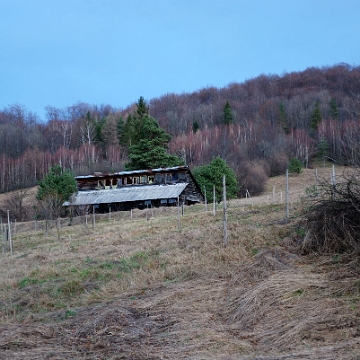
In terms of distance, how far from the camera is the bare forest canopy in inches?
2271

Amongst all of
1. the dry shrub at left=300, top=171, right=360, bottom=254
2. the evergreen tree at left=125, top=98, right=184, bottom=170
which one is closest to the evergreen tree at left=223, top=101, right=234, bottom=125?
the evergreen tree at left=125, top=98, right=184, bottom=170

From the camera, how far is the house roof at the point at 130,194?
1362 inches

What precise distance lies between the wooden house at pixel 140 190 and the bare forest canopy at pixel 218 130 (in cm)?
1042

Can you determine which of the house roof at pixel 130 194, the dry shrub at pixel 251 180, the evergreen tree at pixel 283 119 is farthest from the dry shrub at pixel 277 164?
the house roof at pixel 130 194

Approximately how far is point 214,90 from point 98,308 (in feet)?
315

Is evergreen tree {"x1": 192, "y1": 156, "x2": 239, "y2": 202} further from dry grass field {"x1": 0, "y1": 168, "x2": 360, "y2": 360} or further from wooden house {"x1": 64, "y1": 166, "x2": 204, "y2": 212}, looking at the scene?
dry grass field {"x1": 0, "y1": 168, "x2": 360, "y2": 360}

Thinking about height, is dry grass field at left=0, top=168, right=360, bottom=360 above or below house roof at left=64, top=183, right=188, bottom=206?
below

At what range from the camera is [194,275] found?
8398 mm

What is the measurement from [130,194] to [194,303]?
1169 inches

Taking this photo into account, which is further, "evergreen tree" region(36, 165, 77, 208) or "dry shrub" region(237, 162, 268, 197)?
"dry shrub" region(237, 162, 268, 197)

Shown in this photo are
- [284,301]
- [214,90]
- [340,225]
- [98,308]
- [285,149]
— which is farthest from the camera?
[214,90]

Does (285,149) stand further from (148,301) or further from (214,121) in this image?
(148,301)

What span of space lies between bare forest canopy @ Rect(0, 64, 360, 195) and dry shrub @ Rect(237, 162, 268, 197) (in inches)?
4.2

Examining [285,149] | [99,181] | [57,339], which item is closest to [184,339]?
[57,339]
